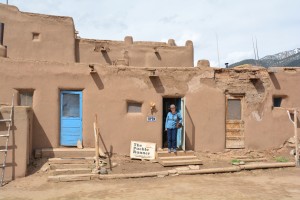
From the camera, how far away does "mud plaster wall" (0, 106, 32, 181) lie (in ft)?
33.4

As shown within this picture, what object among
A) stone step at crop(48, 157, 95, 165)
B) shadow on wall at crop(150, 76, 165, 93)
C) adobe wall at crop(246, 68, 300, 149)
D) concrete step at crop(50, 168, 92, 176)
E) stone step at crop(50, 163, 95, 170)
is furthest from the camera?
adobe wall at crop(246, 68, 300, 149)

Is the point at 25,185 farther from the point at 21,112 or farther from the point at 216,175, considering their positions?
the point at 216,175

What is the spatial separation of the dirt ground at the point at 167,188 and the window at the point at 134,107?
9.80ft

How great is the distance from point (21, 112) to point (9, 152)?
124cm

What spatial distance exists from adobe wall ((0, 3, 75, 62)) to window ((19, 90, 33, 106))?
3.81 m

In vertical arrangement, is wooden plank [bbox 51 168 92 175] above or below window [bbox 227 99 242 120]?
below

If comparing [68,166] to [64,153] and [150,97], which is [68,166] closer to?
[64,153]

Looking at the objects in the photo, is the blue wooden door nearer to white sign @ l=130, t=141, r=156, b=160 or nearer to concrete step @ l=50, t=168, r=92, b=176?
concrete step @ l=50, t=168, r=92, b=176

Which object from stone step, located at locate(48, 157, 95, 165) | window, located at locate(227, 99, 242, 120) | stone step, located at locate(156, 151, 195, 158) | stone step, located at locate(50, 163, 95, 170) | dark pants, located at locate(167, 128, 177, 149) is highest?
window, located at locate(227, 99, 242, 120)

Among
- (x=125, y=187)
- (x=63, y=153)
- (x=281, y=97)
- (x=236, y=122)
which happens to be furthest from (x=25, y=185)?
(x=281, y=97)

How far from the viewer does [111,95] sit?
1233 cm

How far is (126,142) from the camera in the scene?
1241 cm

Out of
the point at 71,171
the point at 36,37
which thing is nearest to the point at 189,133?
the point at 71,171

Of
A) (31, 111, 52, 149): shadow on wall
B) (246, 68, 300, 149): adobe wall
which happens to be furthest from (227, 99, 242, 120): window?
(31, 111, 52, 149): shadow on wall
